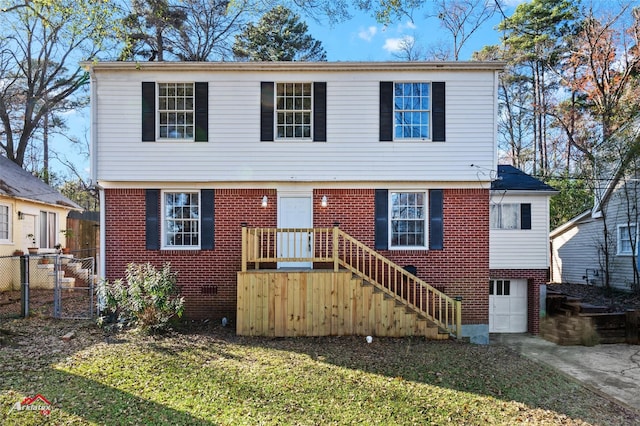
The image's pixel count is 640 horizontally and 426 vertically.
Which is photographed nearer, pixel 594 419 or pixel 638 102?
pixel 594 419

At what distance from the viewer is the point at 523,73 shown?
71.2 ft

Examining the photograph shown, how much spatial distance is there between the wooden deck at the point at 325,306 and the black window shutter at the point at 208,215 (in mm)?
1772

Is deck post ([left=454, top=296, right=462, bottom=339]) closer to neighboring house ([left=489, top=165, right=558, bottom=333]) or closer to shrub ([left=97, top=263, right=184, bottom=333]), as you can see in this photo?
neighboring house ([left=489, top=165, right=558, bottom=333])

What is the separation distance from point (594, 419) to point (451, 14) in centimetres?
1752

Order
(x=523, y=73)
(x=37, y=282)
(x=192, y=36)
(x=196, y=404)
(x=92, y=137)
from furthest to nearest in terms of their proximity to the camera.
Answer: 1. (x=523, y=73)
2. (x=192, y=36)
3. (x=37, y=282)
4. (x=92, y=137)
5. (x=196, y=404)

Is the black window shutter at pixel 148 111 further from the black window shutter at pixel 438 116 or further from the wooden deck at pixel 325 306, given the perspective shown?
the black window shutter at pixel 438 116

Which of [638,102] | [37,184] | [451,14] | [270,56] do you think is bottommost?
[37,184]

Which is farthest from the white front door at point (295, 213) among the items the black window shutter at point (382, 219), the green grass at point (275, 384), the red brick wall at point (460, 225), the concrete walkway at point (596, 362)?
the concrete walkway at point (596, 362)

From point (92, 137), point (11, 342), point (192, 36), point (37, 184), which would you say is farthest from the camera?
point (192, 36)

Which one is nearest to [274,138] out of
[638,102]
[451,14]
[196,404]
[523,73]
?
[196,404]

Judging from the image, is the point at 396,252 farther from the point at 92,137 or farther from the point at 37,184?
the point at 37,184

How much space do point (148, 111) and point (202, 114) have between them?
4.19 feet

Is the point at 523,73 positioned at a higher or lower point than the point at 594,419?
higher

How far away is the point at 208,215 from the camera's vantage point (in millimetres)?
9234
